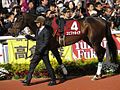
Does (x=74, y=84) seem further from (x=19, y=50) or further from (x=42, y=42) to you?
(x=19, y=50)

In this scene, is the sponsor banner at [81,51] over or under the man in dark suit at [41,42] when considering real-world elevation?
under

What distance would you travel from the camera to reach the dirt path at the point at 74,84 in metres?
9.91

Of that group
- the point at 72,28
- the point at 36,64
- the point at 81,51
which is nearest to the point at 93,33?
the point at 72,28

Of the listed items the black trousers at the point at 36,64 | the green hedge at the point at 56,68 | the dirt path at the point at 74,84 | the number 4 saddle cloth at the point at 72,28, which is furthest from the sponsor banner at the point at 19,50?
the black trousers at the point at 36,64

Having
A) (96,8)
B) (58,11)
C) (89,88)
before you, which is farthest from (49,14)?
(89,88)

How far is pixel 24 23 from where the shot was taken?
10539mm

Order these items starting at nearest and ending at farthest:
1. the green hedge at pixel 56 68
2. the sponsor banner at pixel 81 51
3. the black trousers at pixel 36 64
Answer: the black trousers at pixel 36 64 → the green hedge at pixel 56 68 → the sponsor banner at pixel 81 51

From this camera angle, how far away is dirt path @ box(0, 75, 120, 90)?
32.5 ft

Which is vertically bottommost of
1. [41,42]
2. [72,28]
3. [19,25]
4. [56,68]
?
[56,68]

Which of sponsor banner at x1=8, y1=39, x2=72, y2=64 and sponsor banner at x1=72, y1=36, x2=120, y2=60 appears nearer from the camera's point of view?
sponsor banner at x1=8, y1=39, x2=72, y2=64

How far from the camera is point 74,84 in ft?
33.9

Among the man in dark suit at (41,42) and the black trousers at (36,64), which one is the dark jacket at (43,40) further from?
the black trousers at (36,64)

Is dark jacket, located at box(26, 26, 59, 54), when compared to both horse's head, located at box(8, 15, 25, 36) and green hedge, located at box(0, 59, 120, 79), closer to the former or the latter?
horse's head, located at box(8, 15, 25, 36)

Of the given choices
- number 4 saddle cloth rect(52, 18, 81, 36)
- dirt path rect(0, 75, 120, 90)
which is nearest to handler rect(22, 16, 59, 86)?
dirt path rect(0, 75, 120, 90)
